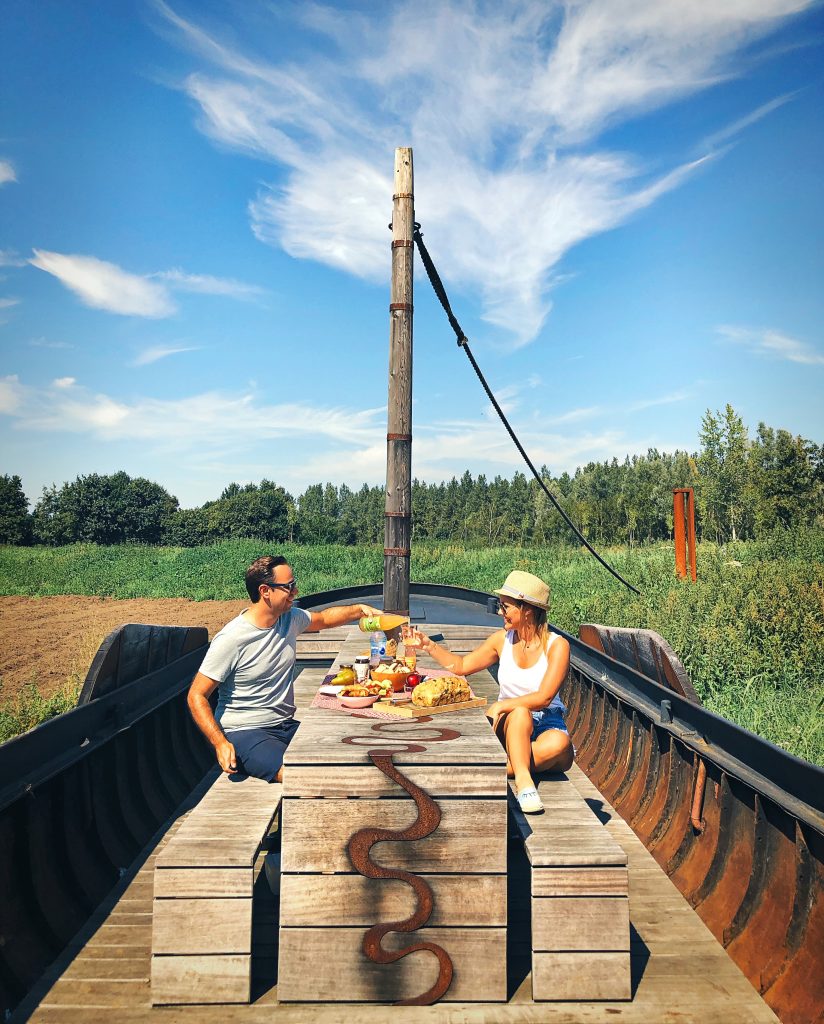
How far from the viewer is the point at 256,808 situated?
333 cm

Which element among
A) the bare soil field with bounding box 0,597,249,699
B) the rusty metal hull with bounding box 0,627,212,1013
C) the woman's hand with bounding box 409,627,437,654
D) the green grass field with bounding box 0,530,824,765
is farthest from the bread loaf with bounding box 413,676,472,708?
the bare soil field with bounding box 0,597,249,699

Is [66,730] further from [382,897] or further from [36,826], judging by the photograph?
[382,897]

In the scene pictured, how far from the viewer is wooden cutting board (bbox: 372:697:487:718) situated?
354cm

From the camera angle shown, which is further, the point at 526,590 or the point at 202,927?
the point at 526,590

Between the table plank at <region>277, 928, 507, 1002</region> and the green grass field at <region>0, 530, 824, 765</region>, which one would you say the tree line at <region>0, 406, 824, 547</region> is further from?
the table plank at <region>277, 928, 507, 1002</region>

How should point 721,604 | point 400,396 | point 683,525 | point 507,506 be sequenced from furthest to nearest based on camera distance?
1. point 507,506
2. point 683,525
3. point 721,604
4. point 400,396

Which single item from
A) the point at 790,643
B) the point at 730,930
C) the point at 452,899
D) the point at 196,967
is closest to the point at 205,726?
the point at 196,967

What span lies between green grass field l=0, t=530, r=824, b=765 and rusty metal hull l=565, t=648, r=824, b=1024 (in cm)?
143

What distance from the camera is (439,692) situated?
365 cm

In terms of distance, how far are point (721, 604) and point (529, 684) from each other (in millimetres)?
6999

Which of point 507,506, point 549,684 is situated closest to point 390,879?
point 549,684

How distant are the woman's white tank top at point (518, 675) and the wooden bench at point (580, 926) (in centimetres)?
121

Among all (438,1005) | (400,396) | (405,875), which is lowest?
(438,1005)

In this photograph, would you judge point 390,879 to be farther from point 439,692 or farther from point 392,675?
point 392,675
